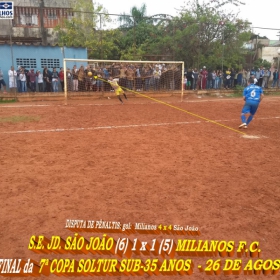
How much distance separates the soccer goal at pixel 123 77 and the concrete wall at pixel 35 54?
0.59m

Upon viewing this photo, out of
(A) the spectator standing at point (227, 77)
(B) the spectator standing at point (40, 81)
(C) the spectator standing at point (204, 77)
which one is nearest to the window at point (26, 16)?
(B) the spectator standing at point (40, 81)

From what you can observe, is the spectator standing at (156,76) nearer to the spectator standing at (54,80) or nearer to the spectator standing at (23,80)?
the spectator standing at (54,80)

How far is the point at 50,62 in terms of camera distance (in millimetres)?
18672

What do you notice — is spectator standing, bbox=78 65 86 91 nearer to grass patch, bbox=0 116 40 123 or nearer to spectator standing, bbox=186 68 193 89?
grass patch, bbox=0 116 40 123

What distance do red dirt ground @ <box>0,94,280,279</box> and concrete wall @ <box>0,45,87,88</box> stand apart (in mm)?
9052

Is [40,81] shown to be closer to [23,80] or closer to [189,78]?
[23,80]

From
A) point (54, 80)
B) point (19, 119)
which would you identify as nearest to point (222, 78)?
point (54, 80)

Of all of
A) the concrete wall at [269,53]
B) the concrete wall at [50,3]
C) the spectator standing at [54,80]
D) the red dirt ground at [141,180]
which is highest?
the concrete wall at [50,3]

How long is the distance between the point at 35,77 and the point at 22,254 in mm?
15733

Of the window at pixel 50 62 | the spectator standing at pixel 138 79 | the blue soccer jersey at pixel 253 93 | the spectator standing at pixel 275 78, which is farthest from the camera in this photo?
the spectator standing at pixel 275 78

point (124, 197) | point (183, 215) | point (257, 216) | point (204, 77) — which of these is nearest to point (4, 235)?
point (124, 197)

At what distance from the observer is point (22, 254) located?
3373 millimetres

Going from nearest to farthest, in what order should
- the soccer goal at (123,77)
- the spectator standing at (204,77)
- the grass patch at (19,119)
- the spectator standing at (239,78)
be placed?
1. the grass patch at (19,119)
2. the soccer goal at (123,77)
3. the spectator standing at (204,77)
4. the spectator standing at (239,78)

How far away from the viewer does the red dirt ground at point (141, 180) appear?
397 centimetres
